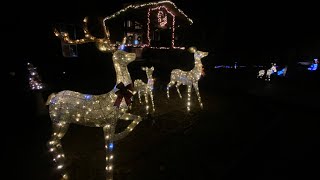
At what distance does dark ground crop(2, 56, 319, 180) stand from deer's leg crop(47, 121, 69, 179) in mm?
200

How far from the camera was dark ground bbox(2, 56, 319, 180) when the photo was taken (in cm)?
415

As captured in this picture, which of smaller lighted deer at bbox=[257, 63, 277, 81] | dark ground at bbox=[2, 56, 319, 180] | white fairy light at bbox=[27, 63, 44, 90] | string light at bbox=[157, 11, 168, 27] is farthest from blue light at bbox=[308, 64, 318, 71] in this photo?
white fairy light at bbox=[27, 63, 44, 90]

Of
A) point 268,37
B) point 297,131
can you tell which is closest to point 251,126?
point 297,131

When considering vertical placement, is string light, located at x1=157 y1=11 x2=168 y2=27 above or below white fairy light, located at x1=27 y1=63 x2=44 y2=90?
above

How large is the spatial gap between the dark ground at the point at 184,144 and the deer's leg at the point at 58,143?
20 centimetres

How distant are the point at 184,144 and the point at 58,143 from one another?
265 cm

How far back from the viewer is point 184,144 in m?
5.22

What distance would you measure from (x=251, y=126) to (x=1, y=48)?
30.4 ft

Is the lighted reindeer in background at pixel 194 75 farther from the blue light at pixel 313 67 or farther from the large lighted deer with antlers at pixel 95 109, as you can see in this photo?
the blue light at pixel 313 67

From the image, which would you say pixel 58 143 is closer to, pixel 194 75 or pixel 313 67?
pixel 194 75

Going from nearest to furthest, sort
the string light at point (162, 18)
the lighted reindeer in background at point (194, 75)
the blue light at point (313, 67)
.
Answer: the lighted reindeer in background at point (194, 75) < the string light at point (162, 18) < the blue light at point (313, 67)

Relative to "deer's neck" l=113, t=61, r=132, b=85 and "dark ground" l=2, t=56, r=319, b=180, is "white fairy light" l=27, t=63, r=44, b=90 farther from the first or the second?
"deer's neck" l=113, t=61, r=132, b=85

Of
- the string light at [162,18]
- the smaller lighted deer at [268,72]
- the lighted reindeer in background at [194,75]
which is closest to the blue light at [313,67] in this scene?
the smaller lighted deer at [268,72]

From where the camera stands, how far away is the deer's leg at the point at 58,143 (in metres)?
3.59
